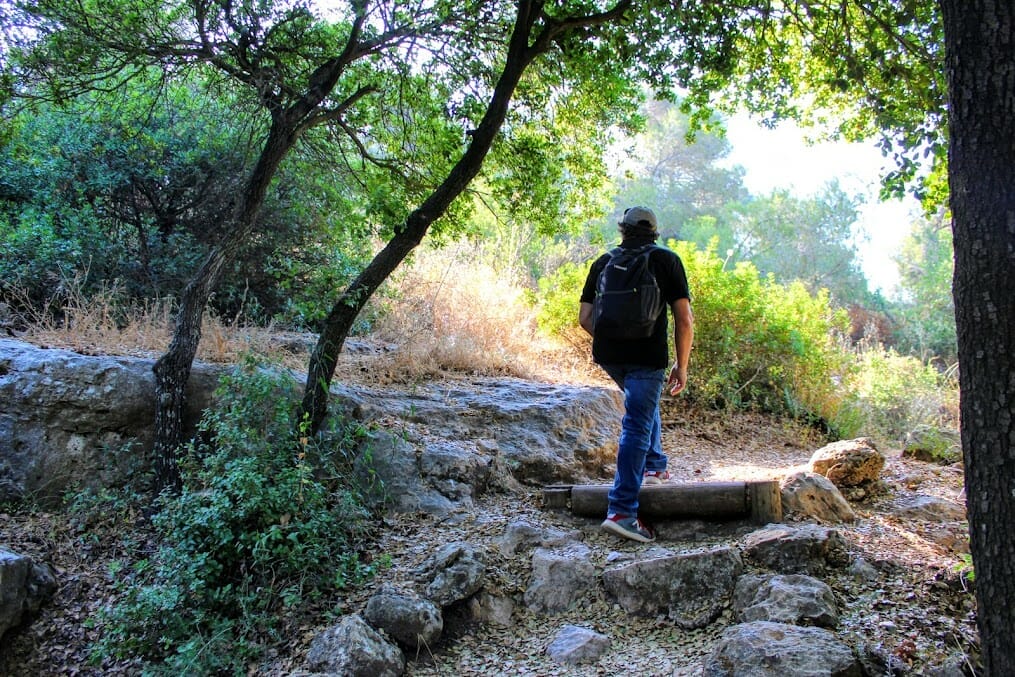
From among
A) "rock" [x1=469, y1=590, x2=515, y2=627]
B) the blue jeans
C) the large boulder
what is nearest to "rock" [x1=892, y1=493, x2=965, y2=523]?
the large boulder

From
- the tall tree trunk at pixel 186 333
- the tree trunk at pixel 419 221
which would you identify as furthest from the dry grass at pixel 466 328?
the tall tree trunk at pixel 186 333

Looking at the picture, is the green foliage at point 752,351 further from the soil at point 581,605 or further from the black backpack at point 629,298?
the black backpack at point 629,298

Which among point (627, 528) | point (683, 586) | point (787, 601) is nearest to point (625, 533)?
point (627, 528)

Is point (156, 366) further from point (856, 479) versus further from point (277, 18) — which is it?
point (856, 479)

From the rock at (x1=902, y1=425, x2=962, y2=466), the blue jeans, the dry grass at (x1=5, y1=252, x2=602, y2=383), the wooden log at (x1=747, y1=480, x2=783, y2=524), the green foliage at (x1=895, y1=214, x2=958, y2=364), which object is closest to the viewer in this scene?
the blue jeans

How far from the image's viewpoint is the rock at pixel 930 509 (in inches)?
179

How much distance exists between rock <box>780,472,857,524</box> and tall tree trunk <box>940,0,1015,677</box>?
195cm

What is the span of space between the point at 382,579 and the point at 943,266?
2027cm

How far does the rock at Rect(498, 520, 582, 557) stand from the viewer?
4.44 m

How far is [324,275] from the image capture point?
18.4ft

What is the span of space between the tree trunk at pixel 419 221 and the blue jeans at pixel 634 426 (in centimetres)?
190

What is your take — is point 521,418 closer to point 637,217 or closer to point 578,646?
point 637,217

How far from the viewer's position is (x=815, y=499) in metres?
4.44

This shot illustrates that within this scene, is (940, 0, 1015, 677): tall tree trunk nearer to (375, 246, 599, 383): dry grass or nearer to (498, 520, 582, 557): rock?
(498, 520, 582, 557): rock
